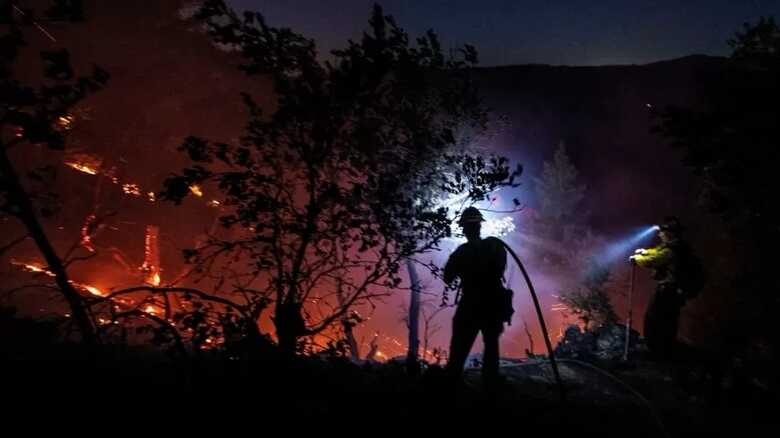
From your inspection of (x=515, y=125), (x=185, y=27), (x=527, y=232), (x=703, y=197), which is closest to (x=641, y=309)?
(x=527, y=232)

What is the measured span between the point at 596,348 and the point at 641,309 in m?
19.0

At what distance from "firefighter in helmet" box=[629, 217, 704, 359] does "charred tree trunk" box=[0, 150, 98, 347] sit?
11905 mm

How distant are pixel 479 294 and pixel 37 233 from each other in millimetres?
6130

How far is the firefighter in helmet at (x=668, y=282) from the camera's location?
10758mm

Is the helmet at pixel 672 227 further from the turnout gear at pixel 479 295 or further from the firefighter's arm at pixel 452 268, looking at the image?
the firefighter's arm at pixel 452 268

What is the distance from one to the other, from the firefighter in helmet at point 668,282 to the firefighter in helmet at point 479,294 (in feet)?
21.1

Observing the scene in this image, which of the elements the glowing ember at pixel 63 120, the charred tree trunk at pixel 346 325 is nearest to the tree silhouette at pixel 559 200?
the charred tree trunk at pixel 346 325

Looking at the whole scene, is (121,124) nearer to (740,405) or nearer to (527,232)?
(527,232)

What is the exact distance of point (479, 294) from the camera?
668cm

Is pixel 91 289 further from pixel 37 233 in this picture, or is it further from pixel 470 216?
pixel 470 216

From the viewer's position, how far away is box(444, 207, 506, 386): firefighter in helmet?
6.66m

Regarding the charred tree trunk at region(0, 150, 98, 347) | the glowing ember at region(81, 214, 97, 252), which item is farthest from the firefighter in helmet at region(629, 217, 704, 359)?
the glowing ember at region(81, 214, 97, 252)

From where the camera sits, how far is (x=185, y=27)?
44094 mm

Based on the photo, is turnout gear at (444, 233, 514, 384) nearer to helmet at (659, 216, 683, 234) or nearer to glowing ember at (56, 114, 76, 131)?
glowing ember at (56, 114, 76, 131)
